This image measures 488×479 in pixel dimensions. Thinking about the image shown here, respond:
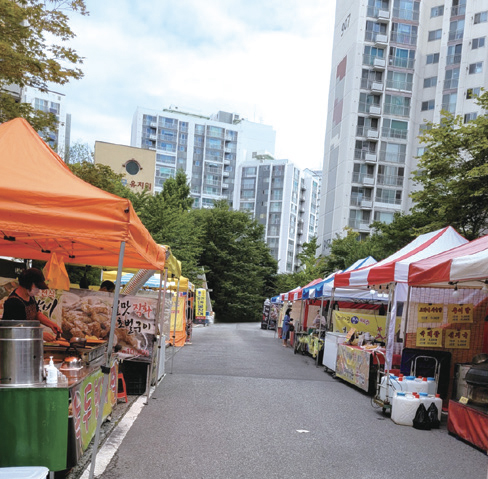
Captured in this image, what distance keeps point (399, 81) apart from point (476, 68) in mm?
8556

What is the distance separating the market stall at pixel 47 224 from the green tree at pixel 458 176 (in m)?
16.4

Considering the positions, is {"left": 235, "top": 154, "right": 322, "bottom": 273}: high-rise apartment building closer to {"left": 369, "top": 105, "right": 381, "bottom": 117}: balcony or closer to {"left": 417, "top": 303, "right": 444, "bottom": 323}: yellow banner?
{"left": 369, "top": 105, "right": 381, "bottom": 117}: balcony

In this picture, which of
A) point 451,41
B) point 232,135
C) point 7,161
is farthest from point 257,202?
point 7,161

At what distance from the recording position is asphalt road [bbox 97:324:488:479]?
5.33 metres

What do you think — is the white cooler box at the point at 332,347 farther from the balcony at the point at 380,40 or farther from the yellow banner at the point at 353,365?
the balcony at the point at 380,40

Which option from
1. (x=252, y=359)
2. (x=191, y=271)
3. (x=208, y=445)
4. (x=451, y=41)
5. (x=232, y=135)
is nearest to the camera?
(x=208, y=445)

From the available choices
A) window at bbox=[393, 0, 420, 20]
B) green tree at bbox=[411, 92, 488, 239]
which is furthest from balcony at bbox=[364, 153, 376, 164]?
green tree at bbox=[411, 92, 488, 239]

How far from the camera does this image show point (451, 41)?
53.6m

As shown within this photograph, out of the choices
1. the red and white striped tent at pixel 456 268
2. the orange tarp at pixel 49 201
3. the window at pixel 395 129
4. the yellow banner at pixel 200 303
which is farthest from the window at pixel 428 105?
the orange tarp at pixel 49 201

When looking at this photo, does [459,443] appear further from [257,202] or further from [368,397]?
[257,202]

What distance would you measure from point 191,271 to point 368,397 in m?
23.7

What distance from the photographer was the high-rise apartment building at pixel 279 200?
95.9 m

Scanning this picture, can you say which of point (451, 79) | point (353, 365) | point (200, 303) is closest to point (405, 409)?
point (353, 365)

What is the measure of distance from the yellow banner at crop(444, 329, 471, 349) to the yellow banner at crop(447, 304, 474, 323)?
0.19 metres
